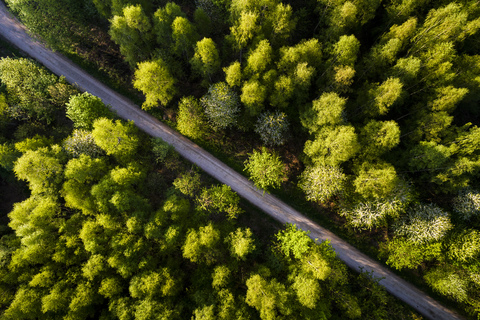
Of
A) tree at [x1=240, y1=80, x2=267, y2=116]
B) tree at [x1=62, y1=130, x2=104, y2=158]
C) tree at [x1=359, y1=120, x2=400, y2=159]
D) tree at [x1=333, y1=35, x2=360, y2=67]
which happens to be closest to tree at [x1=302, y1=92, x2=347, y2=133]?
tree at [x1=359, y1=120, x2=400, y2=159]

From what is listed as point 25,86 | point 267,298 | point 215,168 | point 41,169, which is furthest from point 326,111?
point 25,86

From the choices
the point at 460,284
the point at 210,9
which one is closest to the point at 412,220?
the point at 460,284

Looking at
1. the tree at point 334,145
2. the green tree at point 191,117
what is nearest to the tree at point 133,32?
the green tree at point 191,117

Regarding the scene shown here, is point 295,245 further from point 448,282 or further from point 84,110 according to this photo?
point 84,110

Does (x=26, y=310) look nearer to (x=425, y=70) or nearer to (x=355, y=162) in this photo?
(x=355, y=162)

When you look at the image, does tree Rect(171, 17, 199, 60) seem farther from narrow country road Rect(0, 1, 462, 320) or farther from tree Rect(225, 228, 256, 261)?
tree Rect(225, 228, 256, 261)

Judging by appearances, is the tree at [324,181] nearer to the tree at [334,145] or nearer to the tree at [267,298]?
the tree at [334,145]
